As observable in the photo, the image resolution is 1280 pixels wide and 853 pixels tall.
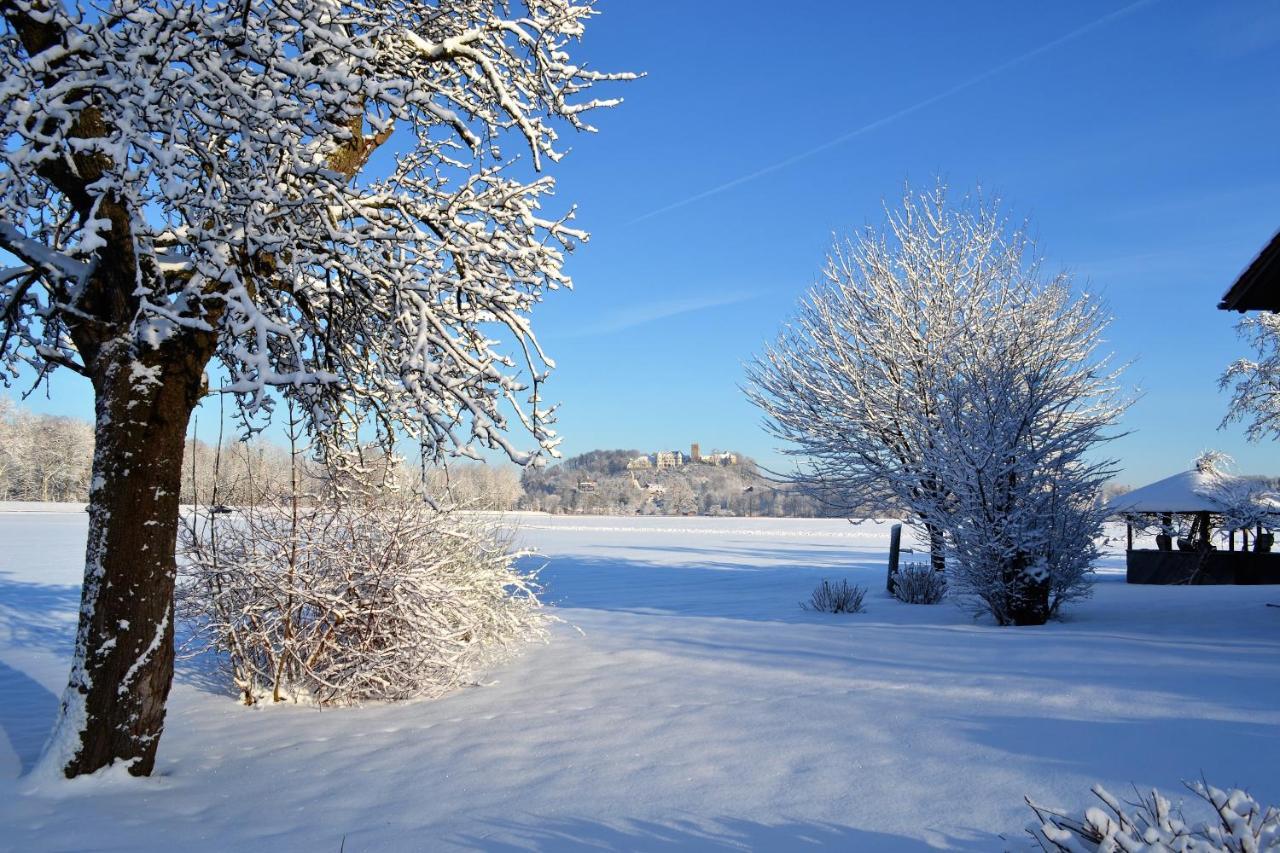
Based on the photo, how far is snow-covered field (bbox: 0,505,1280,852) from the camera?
4078mm

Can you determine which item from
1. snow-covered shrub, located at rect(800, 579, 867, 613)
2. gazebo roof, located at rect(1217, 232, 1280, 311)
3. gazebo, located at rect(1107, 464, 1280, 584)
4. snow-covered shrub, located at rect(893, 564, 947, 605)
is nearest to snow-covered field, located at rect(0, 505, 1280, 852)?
snow-covered shrub, located at rect(800, 579, 867, 613)

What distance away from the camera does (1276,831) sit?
263 cm

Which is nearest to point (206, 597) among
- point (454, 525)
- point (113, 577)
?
point (454, 525)

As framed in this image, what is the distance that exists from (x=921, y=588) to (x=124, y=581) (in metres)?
12.1

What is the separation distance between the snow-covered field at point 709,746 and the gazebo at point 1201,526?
12.0m

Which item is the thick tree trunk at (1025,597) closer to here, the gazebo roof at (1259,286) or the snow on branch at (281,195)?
the gazebo roof at (1259,286)

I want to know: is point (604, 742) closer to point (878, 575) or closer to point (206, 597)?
point (206, 597)

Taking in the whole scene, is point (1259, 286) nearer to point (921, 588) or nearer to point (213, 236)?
point (921, 588)

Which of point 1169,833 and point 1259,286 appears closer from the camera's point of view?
point 1169,833

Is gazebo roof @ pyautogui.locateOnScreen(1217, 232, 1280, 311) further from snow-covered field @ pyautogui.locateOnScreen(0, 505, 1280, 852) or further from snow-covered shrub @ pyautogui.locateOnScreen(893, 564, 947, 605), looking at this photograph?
snow-covered shrub @ pyautogui.locateOnScreen(893, 564, 947, 605)

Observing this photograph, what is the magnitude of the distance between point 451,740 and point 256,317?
3221 mm

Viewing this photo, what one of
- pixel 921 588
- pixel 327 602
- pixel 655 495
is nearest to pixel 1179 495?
pixel 921 588

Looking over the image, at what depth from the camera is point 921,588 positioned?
14.1 m

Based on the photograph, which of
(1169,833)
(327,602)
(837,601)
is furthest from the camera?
(837,601)
